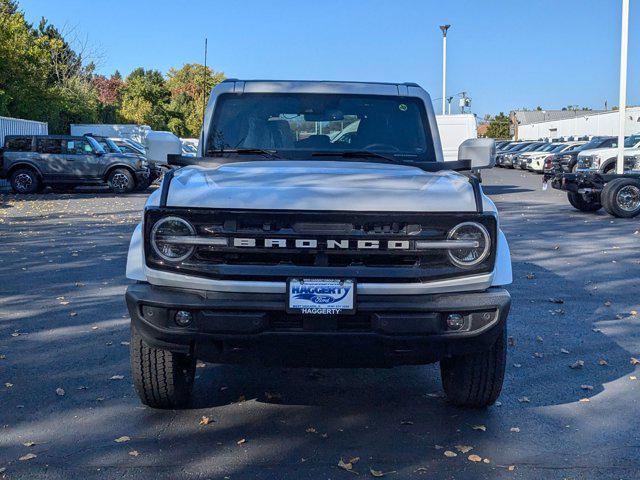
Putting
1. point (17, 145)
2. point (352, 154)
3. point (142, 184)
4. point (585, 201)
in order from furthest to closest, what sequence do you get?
1. point (142, 184)
2. point (17, 145)
3. point (585, 201)
4. point (352, 154)

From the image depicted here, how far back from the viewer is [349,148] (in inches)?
228

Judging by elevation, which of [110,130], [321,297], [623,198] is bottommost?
[623,198]

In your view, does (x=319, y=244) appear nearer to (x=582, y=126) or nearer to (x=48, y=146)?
(x=48, y=146)

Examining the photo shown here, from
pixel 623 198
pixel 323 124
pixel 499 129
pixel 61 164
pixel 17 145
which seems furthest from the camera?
pixel 499 129

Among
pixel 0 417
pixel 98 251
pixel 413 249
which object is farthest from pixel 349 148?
pixel 98 251

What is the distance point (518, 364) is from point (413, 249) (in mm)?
2263

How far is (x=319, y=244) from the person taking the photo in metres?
4.13

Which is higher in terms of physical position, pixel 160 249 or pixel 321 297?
pixel 160 249

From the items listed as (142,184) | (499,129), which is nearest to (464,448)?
(142,184)

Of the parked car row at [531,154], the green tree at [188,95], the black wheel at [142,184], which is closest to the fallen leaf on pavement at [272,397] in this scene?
the black wheel at [142,184]

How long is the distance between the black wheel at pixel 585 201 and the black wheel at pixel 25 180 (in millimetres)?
15571

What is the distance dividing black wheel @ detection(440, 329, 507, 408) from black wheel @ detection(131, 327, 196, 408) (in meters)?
1.51

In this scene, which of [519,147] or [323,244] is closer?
[323,244]

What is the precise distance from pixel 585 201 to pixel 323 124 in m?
14.4
